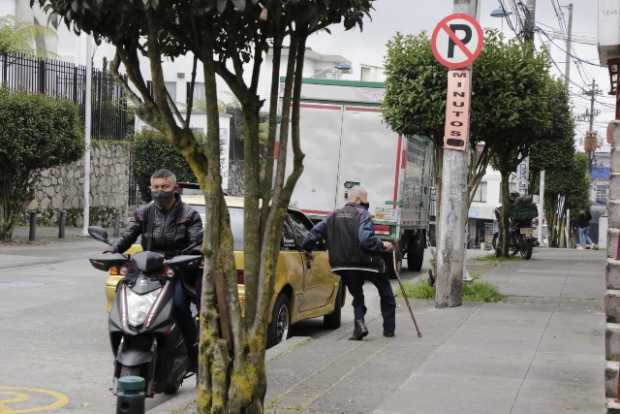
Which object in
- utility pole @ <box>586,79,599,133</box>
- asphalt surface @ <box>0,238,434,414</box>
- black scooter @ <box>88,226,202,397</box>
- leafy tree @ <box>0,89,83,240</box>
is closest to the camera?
black scooter @ <box>88,226,202,397</box>

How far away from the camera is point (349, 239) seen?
35.3 feet

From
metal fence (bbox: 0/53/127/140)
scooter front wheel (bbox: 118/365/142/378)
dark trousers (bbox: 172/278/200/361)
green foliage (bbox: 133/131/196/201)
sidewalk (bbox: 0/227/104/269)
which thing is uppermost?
metal fence (bbox: 0/53/127/140)

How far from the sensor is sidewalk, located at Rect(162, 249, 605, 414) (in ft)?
24.3

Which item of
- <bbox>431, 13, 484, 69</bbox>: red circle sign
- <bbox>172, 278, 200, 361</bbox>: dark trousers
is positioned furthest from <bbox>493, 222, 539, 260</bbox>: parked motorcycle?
<bbox>172, 278, 200, 361</bbox>: dark trousers

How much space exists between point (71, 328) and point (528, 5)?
2274 centimetres

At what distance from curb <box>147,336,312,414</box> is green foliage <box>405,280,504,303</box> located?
4.71 metres

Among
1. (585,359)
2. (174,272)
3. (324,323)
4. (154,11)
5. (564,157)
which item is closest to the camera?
(154,11)

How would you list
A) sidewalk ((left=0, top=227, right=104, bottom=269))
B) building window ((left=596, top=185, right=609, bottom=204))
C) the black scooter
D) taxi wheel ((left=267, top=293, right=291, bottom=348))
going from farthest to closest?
building window ((left=596, top=185, right=609, bottom=204)) < sidewalk ((left=0, top=227, right=104, bottom=269)) < taxi wheel ((left=267, top=293, right=291, bottom=348)) < the black scooter

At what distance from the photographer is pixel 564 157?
35500 mm

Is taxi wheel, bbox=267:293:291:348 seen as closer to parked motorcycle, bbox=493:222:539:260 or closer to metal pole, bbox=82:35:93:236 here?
parked motorcycle, bbox=493:222:539:260

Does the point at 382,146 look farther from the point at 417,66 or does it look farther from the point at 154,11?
the point at 154,11

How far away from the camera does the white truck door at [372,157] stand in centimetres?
1897

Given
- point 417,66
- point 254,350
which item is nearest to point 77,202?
point 417,66

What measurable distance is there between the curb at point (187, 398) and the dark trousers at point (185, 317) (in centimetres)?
35
